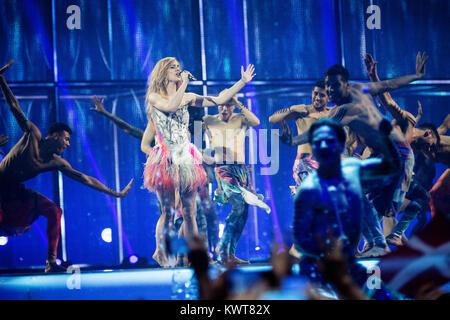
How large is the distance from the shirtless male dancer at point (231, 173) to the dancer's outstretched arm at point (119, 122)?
28.2 inches

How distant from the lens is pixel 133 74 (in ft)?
17.9

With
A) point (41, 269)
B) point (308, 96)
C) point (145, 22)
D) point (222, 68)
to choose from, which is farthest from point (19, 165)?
point (308, 96)

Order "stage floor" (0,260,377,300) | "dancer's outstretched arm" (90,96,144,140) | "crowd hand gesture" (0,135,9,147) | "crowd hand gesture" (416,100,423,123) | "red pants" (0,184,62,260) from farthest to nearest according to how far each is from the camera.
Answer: "crowd hand gesture" (416,100,423,123) < "dancer's outstretched arm" (90,96,144,140) < "crowd hand gesture" (0,135,9,147) < "red pants" (0,184,62,260) < "stage floor" (0,260,377,300)

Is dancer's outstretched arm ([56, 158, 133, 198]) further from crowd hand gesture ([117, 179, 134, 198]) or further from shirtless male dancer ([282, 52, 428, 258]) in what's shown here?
shirtless male dancer ([282, 52, 428, 258])

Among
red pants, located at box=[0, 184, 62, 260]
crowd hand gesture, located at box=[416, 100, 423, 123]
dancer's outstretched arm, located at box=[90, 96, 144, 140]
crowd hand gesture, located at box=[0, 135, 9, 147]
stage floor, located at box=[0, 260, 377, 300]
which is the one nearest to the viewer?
stage floor, located at box=[0, 260, 377, 300]

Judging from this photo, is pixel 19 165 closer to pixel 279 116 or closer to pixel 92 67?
pixel 92 67

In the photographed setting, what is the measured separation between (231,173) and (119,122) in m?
1.31

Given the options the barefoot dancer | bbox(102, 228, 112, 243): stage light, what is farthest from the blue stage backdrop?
the barefoot dancer

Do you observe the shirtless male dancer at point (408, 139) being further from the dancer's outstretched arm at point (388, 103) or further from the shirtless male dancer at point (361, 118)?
the shirtless male dancer at point (361, 118)

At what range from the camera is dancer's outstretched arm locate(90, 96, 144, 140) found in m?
5.38

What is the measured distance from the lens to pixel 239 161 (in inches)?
208

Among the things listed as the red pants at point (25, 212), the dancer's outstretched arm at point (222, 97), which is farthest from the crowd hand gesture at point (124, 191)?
the dancer's outstretched arm at point (222, 97)

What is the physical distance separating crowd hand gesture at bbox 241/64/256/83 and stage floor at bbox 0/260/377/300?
191cm

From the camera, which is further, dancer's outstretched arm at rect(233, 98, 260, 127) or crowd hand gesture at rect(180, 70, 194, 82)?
dancer's outstretched arm at rect(233, 98, 260, 127)
